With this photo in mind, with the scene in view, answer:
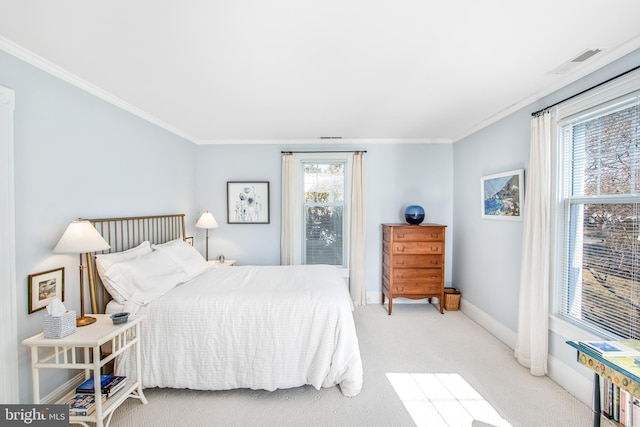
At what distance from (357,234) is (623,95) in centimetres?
300

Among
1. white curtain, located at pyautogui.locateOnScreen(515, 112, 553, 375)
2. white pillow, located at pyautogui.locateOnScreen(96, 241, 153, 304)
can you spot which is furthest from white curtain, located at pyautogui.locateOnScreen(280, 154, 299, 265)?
white curtain, located at pyautogui.locateOnScreen(515, 112, 553, 375)

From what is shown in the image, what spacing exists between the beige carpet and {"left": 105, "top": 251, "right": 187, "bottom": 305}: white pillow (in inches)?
32.1

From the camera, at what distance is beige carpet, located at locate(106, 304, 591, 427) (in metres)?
1.88

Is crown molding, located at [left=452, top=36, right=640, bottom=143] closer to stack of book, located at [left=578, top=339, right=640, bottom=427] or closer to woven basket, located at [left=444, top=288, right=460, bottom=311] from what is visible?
stack of book, located at [left=578, top=339, right=640, bottom=427]

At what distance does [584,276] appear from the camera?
6.90 feet

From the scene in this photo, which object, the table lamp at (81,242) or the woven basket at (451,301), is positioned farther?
the woven basket at (451,301)

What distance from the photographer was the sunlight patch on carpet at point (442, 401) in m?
1.88

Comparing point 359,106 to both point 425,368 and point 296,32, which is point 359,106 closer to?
point 296,32

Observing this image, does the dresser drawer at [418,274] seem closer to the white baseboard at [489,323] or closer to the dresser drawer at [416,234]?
the dresser drawer at [416,234]

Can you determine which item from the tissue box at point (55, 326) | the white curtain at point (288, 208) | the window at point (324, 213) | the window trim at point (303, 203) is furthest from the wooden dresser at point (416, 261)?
the tissue box at point (55, 326)

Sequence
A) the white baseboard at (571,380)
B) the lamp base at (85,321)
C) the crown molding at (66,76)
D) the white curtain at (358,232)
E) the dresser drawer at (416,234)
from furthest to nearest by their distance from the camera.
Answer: the white curtain at (358,232), the dresser drawer at (416,234), the white baseboard at (571,380), the lamp base at (85,321), the crown molding at (66,76)

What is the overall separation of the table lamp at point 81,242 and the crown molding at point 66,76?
46.5 inches

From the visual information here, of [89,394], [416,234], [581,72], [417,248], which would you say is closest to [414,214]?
[416,234]

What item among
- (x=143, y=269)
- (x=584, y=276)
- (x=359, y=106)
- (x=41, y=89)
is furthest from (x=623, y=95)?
(x=41, y=89)
